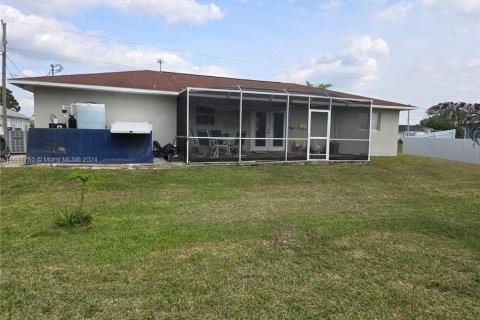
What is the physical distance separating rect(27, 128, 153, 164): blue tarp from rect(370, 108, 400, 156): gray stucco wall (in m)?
11.5

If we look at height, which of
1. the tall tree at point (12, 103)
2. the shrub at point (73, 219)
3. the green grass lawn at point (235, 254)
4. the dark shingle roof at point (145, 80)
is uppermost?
the tall tree at point (12, 103)

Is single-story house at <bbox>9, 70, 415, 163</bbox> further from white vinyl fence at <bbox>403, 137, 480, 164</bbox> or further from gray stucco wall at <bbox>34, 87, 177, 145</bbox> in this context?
white vinyl fence at <bbox>403, 137, 480, 164</bbox>

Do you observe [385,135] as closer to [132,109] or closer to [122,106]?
[132,109]

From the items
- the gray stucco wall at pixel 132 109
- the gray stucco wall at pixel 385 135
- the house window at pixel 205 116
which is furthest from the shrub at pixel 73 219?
the gray stucco wall at pixel 385 135

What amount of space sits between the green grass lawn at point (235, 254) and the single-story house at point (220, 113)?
4.48m

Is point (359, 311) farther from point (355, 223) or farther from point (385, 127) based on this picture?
point (385, 127)

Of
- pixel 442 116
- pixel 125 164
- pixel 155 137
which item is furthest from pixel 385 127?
pixel 442 116

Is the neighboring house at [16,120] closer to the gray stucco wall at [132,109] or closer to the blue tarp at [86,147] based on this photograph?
the gray stucco wall at [132,109]

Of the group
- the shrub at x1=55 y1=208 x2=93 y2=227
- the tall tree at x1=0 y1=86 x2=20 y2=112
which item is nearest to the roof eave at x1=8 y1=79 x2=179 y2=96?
the shrub at x1=55 y1=208 x2=93 y2=227

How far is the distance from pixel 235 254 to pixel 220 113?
10.2 metres

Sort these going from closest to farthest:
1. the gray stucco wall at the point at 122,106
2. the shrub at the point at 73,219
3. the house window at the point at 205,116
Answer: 1. the shrub at the point at 73,219
2. the gray stucco wall at the point at 122,106
3. the house window at the point at 205,116

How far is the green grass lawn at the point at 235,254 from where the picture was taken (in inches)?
126

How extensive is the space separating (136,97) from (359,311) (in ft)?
40.0

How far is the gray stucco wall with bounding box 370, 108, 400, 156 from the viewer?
1780 centimetres
